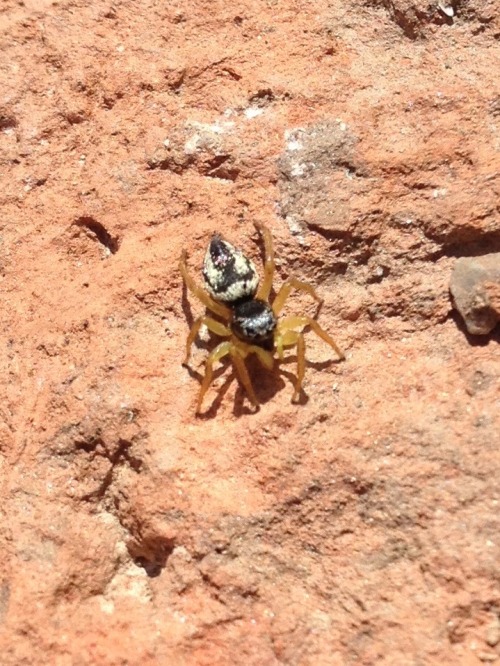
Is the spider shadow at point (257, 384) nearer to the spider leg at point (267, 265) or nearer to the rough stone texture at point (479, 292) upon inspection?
the spider leg at point (267, 265)

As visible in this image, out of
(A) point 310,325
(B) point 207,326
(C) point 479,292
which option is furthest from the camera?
(B) point 207,326

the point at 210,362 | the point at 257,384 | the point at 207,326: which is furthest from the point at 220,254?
the point at 257,384

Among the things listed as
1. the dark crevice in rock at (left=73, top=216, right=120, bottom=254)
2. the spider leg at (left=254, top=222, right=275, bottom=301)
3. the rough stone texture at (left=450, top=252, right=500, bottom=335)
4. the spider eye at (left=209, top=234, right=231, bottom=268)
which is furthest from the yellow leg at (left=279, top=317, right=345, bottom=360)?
the dark crevice in rock at (left=73, top=216, right=120, bottom=254)

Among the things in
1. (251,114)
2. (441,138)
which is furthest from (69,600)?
(441,138)

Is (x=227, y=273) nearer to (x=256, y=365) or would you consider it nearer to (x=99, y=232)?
(x=256, y=365)

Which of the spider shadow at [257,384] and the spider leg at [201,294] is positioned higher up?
the spider leg at [201,294]

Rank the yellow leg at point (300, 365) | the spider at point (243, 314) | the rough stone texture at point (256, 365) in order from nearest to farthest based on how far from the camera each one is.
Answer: the rough stone texture at point (256, 365) → the yellow leg at point (300, 365) → the spider at point (243, 314)

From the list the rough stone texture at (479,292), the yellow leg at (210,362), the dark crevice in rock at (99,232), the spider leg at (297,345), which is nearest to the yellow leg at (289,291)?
the spider leg at (297,345)
